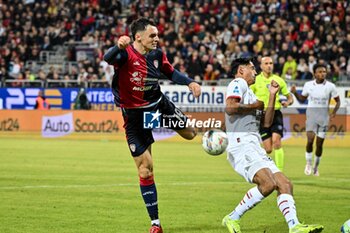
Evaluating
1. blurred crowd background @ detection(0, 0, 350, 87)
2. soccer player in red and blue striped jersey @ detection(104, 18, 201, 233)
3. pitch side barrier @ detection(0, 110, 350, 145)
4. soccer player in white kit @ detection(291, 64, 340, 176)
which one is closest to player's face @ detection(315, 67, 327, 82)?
soccer player in white kit @ detection(291, 64, 340, 176)

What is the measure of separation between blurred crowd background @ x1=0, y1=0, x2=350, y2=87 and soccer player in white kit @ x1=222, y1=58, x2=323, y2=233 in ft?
68.2

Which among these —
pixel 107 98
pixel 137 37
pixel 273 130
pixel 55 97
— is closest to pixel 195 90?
pixel 137 37

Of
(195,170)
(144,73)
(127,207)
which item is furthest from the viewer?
(195,170)

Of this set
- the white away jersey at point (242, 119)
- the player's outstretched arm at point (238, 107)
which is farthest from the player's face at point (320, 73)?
the player's outstretched arm at point (238, 107)

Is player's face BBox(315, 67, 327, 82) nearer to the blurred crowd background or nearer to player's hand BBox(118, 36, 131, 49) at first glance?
player's hand BBox(118, 36, 131, 49)

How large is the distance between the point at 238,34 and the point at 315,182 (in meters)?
18.9

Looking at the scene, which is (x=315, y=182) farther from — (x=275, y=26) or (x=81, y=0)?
(x=81, y=0)

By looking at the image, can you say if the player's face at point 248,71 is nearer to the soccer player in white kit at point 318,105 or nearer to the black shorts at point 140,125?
the black shorts at point 140,125

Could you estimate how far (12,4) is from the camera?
1745 inches

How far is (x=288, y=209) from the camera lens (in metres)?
9.23

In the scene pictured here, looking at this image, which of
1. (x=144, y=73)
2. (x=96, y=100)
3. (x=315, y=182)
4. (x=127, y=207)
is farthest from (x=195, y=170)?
(x=96, y=100)

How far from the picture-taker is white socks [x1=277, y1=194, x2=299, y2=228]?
913cm

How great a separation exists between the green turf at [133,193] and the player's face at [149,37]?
7.95ft

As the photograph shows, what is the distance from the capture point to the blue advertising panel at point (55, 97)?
3394 centimetres
